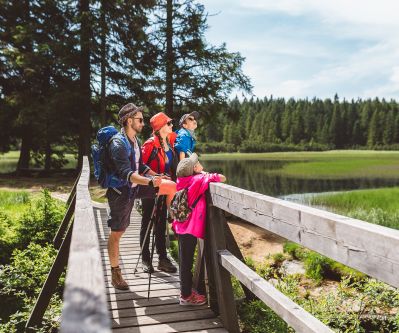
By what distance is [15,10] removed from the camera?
22.5 metres

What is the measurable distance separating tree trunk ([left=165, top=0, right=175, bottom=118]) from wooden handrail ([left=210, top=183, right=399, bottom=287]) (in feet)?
56.1

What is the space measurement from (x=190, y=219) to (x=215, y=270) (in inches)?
21.7

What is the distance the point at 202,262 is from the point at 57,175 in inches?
782

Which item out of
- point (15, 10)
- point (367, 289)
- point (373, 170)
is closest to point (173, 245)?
point (367, 289)

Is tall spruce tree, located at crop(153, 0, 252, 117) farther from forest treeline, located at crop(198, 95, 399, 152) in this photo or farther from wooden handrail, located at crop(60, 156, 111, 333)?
forest treeline, located at crop(198, 95, 399, 152)

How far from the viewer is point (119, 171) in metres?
4.07

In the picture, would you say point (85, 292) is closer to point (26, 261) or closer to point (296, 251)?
point (26, 261)

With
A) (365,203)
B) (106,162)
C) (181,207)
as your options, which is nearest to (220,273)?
(181,207)

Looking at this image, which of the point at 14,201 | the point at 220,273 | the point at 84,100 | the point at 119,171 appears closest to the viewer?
the point at 220,273

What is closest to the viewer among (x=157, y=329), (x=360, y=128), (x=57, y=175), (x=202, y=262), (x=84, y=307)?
(x=84, y=307)

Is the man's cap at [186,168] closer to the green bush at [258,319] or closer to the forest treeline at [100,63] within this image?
the green bush at [258,319]

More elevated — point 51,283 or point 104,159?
point 104,159

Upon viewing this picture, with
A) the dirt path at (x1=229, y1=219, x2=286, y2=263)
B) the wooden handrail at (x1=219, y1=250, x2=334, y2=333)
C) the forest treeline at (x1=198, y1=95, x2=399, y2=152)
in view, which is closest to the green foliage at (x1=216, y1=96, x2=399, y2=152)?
the forest treeline at (x1=198, y1=95, x2=399, y2=152)

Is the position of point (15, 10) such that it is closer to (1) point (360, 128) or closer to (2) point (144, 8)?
(2) point (144, 8)
